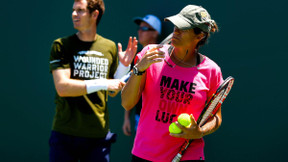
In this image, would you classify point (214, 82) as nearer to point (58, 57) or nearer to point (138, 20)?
point (58, 57)

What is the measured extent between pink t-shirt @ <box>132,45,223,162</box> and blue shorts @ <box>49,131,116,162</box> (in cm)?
93

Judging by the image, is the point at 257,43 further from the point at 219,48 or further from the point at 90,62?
the point at 90,62

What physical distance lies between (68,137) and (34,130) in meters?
1.87

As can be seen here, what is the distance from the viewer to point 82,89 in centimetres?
346

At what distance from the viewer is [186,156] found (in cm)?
273

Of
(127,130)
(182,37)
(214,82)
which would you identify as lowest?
(127,130)

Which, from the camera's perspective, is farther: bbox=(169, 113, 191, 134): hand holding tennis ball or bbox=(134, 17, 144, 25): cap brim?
bbox=(134, 17, 144, 25): cap brim

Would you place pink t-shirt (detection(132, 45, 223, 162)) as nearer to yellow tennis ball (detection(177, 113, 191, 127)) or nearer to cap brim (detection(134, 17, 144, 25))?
yellow tennis ball (detection(177, 113, 191, 127))

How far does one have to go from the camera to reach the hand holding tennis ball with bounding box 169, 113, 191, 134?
2531mm

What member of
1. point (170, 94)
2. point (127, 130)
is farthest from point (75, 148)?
point (170, 94)

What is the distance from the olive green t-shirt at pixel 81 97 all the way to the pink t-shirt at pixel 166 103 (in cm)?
93

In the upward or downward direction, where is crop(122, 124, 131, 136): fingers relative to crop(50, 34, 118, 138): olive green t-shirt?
downward

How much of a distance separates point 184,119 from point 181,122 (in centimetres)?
3

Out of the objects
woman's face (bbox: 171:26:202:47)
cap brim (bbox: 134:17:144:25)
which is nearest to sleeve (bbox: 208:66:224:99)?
woman's face (bbox: 171:26:202:47)
